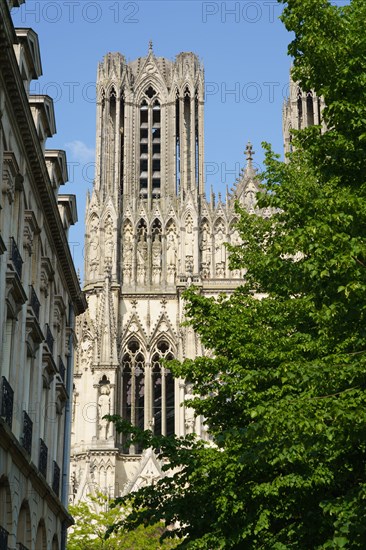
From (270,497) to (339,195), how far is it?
20.8 ft

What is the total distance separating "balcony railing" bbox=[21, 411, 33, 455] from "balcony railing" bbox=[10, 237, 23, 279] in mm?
3132

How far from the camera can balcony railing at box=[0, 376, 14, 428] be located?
64.5 feet

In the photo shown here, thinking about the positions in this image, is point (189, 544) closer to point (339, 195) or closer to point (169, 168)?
point (339, 195)

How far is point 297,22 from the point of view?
17641 mm

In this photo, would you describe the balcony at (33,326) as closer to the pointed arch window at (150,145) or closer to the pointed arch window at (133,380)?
the pointed arch window at (133,380)

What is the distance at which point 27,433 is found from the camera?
22500mm

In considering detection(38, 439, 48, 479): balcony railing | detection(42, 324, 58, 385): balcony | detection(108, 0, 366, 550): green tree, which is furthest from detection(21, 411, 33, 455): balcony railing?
detection(42, 324, 58, 385): balcony

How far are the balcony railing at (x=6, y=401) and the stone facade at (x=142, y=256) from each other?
1256 inches

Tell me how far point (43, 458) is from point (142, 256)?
1360 inches

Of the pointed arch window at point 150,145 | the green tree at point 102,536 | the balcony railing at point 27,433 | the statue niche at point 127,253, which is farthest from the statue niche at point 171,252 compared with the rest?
the balcony railing at point 27,433

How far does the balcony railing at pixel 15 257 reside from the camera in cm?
2123

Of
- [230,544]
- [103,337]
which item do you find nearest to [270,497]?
[230,544]

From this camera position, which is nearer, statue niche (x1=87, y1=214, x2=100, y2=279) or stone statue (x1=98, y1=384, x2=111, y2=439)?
stone statue (x1=98, y1=384, x2=111, y2=439)

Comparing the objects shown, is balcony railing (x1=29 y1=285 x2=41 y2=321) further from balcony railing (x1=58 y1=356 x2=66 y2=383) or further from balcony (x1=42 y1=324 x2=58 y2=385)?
balcony railing (x1=58 y1=356 x2=66 y2=383)
